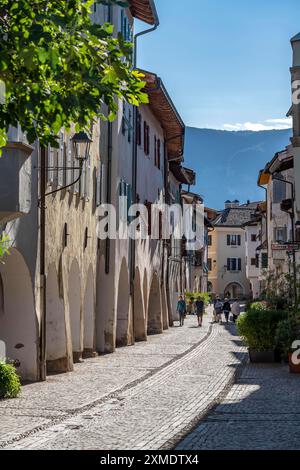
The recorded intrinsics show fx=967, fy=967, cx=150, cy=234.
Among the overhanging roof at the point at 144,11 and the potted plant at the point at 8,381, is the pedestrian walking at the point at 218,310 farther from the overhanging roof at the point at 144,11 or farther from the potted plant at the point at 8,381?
the potted plant at the point at 8,381

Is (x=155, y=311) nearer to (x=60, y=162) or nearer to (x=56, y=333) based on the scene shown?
(x=56, y=333)

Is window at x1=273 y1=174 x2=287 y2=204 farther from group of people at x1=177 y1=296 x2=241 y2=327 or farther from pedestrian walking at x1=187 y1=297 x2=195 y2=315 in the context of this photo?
pedestrian walking at x1=187 y1=297 x2=195 y2=315

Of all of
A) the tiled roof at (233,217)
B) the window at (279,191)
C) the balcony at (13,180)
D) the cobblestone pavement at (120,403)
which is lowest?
the cobblestone pavement at (120,403)

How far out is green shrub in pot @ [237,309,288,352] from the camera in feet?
80.6

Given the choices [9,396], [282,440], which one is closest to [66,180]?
[9,396]

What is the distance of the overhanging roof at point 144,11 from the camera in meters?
33.1

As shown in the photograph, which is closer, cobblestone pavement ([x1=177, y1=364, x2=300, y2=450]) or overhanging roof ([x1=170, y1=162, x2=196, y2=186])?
cobblestone pavement ([x1=177, y1=364, x2=300, y2=450])

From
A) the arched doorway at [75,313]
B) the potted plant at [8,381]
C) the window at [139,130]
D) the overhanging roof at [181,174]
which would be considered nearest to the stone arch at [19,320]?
the potted plant at [8,381]

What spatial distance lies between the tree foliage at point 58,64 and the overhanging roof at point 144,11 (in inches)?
958

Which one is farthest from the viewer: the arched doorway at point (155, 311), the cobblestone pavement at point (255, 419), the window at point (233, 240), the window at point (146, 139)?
the window at point (233, 240)

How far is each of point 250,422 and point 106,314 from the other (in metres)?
16.5

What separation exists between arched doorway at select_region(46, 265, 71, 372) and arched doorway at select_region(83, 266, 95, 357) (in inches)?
194

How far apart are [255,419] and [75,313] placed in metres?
12.1

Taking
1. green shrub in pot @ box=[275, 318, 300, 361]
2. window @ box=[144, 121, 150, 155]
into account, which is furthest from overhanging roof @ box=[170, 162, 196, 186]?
green shrub in pot @ box=[275, 318, 300, 361]
